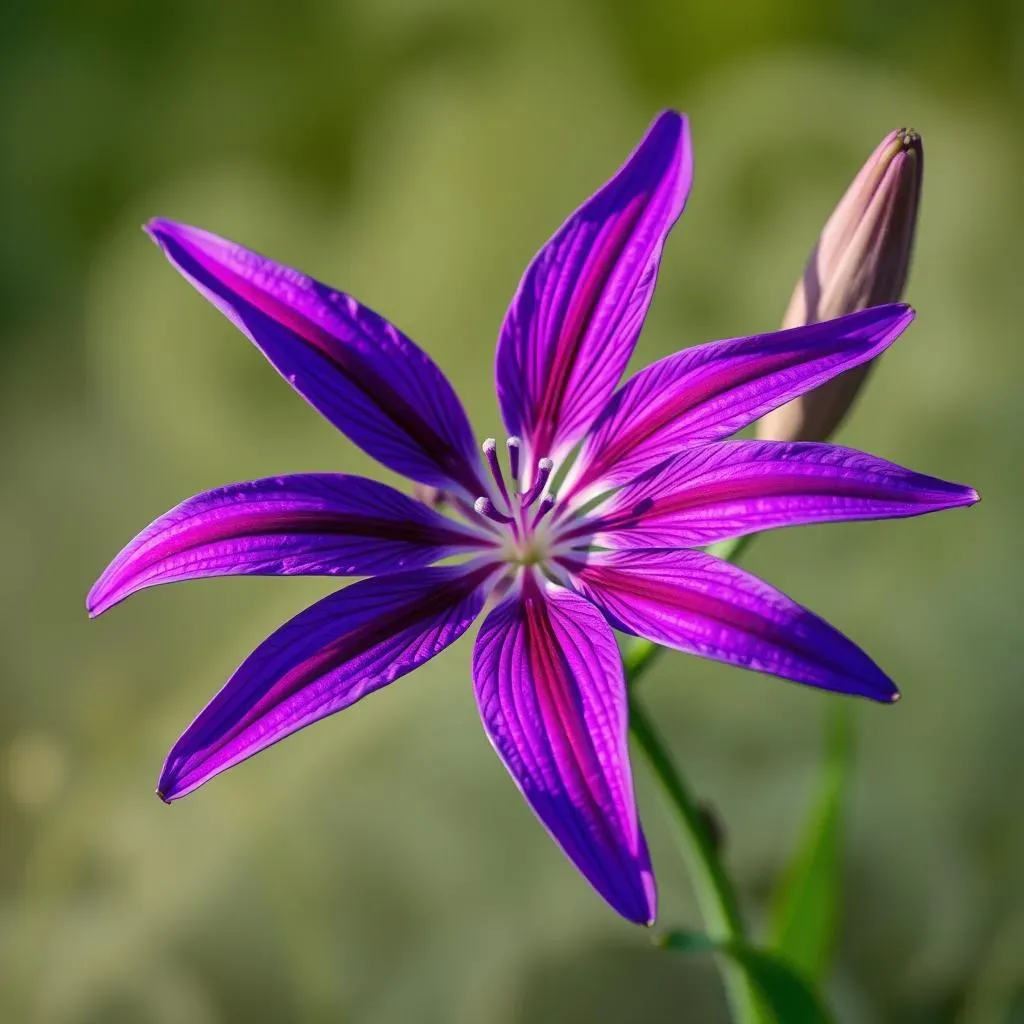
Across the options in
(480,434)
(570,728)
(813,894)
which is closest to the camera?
(570,728)

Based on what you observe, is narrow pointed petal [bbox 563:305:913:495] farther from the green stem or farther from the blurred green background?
the blurred green background

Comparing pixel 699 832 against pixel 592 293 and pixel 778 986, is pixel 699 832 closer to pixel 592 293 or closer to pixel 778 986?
pixel 778 986

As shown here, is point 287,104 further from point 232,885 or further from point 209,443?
point 232,885

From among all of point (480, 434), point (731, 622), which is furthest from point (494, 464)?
point (480, 434)

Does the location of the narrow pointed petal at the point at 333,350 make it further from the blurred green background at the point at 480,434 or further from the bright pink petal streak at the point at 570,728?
the blurred green background at the point at 480,434

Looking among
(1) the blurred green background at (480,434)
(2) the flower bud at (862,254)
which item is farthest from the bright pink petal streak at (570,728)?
(1) the blurred green background at (480,434)

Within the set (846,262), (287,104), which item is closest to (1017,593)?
(846,262)

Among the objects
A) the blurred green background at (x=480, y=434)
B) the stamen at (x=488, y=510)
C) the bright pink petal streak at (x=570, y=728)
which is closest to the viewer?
the bright pink petal streak at (x=570, y=728)
